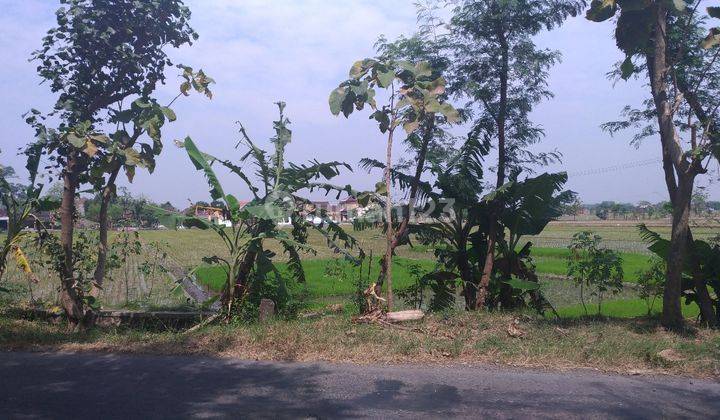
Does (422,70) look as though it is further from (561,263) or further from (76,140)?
(561,263)

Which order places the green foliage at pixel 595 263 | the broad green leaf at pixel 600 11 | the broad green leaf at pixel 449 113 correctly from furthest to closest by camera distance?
1. the green foliage at pixel 595 263
2. the broad green leaf at pixel 449 113
3. the broad green leaf at pixel 600 11

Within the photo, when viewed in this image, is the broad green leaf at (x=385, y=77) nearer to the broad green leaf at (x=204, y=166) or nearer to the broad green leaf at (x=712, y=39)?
the broad green leaf at (x=204, y=166)

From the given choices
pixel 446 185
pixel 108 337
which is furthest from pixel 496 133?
pixel 108 337

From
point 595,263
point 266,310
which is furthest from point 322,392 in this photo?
point 595,263

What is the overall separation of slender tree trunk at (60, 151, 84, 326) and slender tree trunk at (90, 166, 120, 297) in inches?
13.7

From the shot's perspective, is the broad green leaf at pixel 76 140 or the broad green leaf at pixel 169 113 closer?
the broad green leaf at pixel 76 140

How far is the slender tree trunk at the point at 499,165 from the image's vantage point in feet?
28.4

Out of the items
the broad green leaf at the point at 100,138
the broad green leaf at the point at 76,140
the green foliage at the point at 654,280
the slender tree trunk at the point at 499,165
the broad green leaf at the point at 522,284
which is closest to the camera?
the broad green leaf at the point at 76,140

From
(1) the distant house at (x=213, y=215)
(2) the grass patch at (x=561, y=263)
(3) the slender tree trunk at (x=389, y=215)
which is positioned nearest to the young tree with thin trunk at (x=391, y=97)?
(3) the slender tree trunk at (x=389, y=215)

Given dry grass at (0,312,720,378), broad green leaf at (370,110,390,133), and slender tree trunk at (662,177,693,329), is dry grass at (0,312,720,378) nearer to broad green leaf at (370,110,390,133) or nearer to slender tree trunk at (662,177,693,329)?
slender tree trunk at (662,177,693,329)

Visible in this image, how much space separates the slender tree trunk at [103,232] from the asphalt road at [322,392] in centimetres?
238

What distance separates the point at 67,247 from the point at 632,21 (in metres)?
7.45

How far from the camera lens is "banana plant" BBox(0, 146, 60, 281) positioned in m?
7.93

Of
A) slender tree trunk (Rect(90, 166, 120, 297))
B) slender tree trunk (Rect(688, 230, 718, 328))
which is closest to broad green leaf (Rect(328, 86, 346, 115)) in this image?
slender tree trunk (Rect(90, 166, 120, 297))
